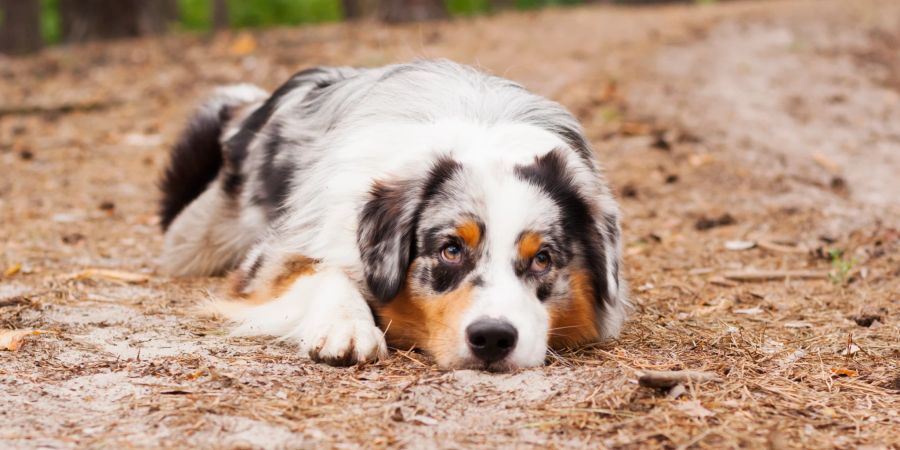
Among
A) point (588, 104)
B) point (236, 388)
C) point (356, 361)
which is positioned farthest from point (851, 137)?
point (236, 388)

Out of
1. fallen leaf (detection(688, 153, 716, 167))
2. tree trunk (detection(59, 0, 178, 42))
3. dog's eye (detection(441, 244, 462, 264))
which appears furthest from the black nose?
tree trunk (detection(59, 0, 178, 42))

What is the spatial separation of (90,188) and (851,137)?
638cm

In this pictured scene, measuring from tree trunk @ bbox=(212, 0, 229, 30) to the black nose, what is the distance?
16.8 m

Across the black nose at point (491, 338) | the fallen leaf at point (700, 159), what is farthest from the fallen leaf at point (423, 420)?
the fallen leaf at point (700, 159)

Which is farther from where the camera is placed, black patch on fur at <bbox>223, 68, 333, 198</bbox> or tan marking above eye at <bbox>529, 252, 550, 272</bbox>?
black patch on fur at <bbox>223, 68, 333, 198</bbox>

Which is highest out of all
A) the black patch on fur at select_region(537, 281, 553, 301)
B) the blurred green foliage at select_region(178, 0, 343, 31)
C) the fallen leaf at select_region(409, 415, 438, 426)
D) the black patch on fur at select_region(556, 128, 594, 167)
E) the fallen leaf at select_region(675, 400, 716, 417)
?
the black patch on fur at select_region(556, 128, 594, 167)

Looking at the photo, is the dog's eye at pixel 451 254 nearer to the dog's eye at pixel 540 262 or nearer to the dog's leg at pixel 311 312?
the dog's eye at pixel 540 262

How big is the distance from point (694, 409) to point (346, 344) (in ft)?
4.30

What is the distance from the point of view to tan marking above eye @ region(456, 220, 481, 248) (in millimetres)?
3852

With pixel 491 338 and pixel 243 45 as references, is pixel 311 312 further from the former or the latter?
pixel 243 45

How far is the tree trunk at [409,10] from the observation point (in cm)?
1250

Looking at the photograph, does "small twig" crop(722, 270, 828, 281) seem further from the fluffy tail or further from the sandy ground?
the fluffy tail

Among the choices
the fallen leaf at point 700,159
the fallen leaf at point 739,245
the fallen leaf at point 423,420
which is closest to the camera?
the fallen leaf at point 423,420

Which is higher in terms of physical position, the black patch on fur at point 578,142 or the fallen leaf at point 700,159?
the black patch on fur at point 578,142
